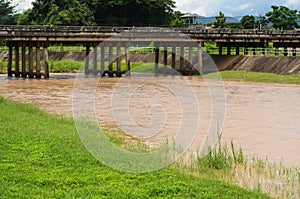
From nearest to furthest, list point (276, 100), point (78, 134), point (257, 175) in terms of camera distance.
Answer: point (257, 175), point (78, 134), point (276, 100)

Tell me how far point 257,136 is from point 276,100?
14784mm

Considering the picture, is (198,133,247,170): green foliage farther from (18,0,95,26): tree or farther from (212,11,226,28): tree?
(212,11,226,28): tree

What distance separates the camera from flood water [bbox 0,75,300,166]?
2072 cm

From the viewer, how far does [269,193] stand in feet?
41.3

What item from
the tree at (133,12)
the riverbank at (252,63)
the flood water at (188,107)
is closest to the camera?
the flood water at (188,107)

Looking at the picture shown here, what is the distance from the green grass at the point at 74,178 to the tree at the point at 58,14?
→ 2578 inches

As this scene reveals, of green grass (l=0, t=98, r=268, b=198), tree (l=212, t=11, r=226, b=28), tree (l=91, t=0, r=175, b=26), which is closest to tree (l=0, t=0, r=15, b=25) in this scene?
tree (l=91, t=0, r=175, b=26)

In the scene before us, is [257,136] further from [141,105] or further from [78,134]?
[141,105]

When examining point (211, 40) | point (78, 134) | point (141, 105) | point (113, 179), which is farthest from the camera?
point (211, 40)

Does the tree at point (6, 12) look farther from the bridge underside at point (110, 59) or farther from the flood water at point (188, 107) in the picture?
the flood water at point (188, 107)

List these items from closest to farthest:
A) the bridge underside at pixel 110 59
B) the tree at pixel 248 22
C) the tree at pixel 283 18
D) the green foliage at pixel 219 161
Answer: the green foliage at pixel 219 161
the bridge underside at pixel 110 59
the tree at pixel 283 18
the tree at pixel 248 22

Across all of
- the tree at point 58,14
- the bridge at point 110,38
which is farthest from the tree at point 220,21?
the bridge at point 110,38

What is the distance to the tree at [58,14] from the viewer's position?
8056 centimetres

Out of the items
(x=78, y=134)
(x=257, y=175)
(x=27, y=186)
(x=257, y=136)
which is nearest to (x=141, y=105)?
(x=257, y=136)
